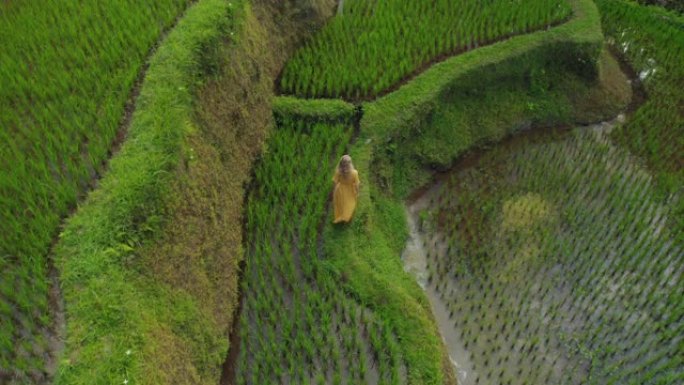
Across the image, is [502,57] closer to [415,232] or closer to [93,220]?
[415,232]

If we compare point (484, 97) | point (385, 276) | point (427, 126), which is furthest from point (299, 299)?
point (484, 97)

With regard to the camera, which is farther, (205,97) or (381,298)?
(205,97)

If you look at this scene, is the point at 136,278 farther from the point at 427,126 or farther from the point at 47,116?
the point at 427,126

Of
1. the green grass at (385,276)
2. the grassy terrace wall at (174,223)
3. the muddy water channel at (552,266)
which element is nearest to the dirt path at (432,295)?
the muddy water channel at (552,266)

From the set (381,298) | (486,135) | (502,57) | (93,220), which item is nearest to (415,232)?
(381,298)

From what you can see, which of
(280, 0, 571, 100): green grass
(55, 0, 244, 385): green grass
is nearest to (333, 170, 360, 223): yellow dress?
(55, 0, 244, 385): green grass

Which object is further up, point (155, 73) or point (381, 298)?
point (155, 73)

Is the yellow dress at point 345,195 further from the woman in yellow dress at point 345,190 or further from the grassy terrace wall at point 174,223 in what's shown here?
the grassy terrace wall at point 174,223
